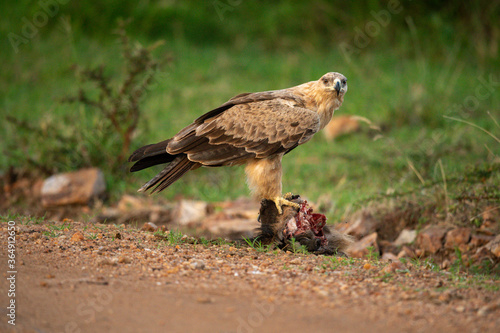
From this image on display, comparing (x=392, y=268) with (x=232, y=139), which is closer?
(x=392, y=268)

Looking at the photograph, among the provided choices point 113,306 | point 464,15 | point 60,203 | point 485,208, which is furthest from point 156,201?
point 464,15

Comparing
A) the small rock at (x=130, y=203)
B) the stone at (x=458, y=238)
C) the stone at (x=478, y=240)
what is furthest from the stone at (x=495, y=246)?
the small rock at (x=130, y=203)

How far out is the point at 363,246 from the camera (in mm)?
5312

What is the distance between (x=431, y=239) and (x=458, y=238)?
0.23 m

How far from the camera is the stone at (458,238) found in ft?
16.8

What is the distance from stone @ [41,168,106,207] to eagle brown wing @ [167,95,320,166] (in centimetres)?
266

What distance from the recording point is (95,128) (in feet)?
24.6

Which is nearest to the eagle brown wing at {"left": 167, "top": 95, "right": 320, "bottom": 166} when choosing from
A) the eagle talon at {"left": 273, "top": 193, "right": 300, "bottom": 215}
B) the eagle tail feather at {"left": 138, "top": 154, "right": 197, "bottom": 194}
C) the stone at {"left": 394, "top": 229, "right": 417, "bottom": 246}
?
the eagle tail feather at {"left": 138, "top": 154, "right": 197, "bottom": 194}

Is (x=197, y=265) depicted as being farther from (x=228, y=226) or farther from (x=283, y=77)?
(x=283, y=77)

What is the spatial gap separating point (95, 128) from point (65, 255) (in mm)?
3968

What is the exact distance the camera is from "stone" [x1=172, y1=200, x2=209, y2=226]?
6.38 m

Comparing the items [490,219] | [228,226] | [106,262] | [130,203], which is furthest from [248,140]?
[130,203]

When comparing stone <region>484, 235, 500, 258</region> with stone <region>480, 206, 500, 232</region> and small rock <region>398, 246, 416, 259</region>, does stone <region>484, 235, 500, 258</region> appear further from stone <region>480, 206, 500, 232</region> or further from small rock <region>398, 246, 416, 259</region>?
small rock <region>398, 246, 416, 259</region>

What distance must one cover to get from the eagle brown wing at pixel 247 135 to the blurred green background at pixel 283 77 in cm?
159
